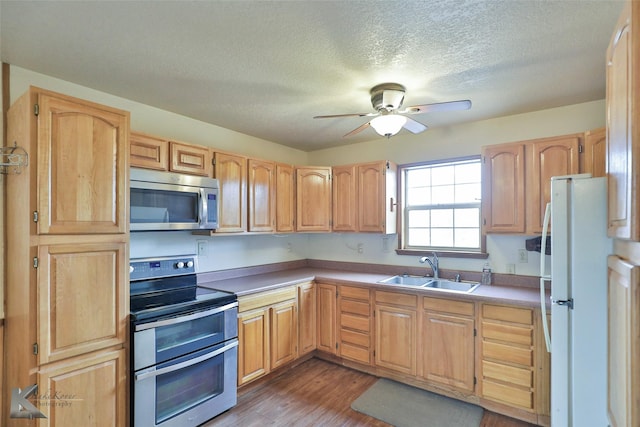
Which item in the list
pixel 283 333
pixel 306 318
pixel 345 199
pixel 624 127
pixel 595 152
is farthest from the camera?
pixel 345 199

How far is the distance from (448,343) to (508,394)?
1.67 feet

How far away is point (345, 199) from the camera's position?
3.62 m

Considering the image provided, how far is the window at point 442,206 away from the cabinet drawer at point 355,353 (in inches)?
A: 46.9

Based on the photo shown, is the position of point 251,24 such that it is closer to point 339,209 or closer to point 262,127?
point 262,127

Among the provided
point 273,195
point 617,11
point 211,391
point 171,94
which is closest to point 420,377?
point 211,391

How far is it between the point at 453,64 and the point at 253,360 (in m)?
2.72

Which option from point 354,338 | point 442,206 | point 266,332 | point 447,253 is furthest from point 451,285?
point 266,332

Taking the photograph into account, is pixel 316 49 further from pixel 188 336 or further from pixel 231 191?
pixel 188 336

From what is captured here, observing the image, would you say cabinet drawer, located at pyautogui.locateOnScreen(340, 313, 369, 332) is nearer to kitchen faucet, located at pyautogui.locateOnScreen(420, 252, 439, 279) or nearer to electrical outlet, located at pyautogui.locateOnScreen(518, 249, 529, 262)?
kitchen faucet, located at pyautogui.locateOnScreen(420, 252, 439, 279)

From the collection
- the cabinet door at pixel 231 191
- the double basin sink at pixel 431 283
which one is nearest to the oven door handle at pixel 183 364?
the cabinet door at pixel 231 191

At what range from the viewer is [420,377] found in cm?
275

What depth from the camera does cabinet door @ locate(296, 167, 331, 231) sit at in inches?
142

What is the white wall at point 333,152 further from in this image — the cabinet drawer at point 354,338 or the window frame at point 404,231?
the cabinet drawer at point 354,338

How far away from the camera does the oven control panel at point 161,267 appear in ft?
7.63
